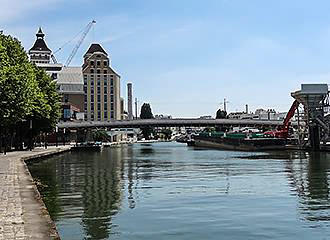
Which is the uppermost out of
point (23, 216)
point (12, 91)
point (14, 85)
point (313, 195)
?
point (14, 85)

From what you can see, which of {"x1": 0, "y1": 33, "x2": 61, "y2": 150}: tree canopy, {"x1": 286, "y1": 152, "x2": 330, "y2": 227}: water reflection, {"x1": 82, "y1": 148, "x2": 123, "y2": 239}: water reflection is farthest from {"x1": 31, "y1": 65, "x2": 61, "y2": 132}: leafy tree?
{"x1": 286, "y1": 152, "x2": 330, "y2": 227}: water reflection

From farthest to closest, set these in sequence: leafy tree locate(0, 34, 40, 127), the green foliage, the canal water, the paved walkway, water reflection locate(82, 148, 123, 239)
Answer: the green foliage < leafy tree locate(0, 34, 40, 127) < water reflection locate(82, 148, 123, 239) < the canal water < the paved walkway

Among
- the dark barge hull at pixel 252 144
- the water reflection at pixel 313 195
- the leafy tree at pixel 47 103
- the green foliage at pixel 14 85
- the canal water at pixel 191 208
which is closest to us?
the canal water at pixel 191 208

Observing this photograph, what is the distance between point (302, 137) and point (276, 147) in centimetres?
551

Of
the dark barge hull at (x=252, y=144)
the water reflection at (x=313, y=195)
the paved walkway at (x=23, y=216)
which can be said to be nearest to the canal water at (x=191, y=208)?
the water reflection at (x=313, y=195)

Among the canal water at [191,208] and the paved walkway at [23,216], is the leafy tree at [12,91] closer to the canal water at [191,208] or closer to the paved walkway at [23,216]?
the canal water at [191,208]

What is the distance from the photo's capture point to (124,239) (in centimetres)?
1611

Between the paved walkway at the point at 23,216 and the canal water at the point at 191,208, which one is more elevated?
the paved walkway at the point at 23,216

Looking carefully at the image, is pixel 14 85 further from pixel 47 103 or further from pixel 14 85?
pixel 47 103

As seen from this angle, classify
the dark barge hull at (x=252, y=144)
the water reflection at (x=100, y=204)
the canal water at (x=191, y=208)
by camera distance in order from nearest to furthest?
the canal water at (x=191, y=208) → the water reflection at (x=100, y=204) → the dark barge hull at (x=252, y=144)

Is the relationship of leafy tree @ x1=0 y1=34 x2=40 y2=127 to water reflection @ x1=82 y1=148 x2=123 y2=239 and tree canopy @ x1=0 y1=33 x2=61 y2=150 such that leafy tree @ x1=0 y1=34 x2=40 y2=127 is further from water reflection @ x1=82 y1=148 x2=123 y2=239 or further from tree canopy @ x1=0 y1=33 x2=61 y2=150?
water reflection @ x1=82 y1=148 x2=123 y2=239

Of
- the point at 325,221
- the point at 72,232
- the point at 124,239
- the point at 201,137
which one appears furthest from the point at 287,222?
the point at 201,137

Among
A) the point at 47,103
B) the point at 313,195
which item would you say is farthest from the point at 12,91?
the point at 47,103

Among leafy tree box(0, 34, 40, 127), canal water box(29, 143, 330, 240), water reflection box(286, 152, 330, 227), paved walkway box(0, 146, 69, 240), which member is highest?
leafy tree box(0, 34, 40, 127)
